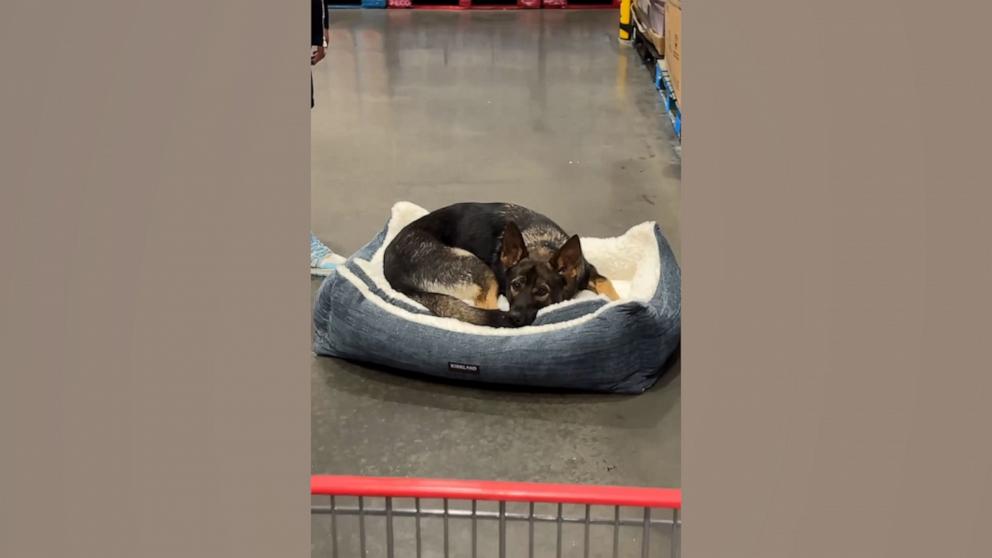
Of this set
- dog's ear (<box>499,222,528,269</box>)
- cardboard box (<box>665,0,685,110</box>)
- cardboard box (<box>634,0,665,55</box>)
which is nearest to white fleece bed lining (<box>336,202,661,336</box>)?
dog's ear (<box>499,222,528,269</box>)

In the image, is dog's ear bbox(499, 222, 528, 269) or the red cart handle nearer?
the red cart handle

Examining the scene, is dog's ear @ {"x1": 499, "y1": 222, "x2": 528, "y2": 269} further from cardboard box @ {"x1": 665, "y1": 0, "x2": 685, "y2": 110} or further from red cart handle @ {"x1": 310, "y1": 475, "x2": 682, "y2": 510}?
cardboard box @ {"x1": 665, "y1": 0, "x2": 685, "y2": 110}

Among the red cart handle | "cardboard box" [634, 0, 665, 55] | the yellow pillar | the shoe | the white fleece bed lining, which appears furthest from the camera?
the yellow pillar

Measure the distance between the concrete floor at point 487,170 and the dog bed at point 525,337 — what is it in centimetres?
7

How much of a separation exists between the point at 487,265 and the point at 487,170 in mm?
1735

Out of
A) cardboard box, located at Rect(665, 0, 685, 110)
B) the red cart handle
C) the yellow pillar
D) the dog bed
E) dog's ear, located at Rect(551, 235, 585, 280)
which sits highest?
the yellow pillar

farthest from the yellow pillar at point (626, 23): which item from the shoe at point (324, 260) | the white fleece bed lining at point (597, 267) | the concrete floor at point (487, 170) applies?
the shoe at point (324, 260)

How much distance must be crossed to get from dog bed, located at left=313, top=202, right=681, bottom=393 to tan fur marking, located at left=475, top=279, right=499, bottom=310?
0.66 ft

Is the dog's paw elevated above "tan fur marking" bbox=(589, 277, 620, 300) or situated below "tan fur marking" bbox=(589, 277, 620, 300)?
below

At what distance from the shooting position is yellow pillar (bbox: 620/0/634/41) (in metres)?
8.20

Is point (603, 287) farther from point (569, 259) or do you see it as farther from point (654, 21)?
point (654, 21)

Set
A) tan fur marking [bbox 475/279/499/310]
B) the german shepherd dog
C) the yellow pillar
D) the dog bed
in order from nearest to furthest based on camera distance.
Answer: the dog bed < the german shepherd dog < tan fur marking [bbox 475/279/499/310] < the yellow pillar

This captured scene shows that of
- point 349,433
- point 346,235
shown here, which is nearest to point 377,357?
point 349,433

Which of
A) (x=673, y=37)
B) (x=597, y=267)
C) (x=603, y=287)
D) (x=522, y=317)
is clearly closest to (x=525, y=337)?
(x=522, y=317)
